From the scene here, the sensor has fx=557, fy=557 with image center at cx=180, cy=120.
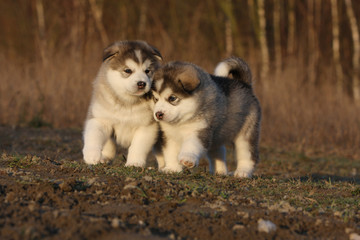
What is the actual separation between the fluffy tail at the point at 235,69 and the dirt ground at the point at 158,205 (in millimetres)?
1729

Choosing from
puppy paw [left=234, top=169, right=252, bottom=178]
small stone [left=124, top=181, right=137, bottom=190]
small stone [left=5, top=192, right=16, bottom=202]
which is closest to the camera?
small stone [left=5, top=192, right=16, bottom=202]

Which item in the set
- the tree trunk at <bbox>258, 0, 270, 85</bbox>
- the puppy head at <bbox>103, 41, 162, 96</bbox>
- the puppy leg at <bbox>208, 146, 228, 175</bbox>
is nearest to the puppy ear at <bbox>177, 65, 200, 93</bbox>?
the puppy head at <bbox>103, 41, 162, 96</bbox>

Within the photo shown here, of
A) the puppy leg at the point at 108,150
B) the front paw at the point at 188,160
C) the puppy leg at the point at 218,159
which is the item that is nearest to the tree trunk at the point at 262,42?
the puppy leg at the point at 218,159

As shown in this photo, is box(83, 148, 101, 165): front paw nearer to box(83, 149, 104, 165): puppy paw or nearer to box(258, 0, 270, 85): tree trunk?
box(83, 149, 104, 165): puppy paw

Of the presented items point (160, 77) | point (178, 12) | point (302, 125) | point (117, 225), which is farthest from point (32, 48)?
point (117, 225)

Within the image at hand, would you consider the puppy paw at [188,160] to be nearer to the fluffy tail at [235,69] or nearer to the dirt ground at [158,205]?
the dirt ground at [158,205]

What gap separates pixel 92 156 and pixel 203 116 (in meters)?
1.16

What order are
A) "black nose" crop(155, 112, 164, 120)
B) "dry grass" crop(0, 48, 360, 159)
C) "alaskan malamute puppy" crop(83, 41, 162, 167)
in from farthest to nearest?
1. "dry grass" crop(0, 48, 360, 159)
2. "alaskan malamute puppy" crop(83, 41, 162, 167)
3. "black nose" crop(155, 112, 164, 120)

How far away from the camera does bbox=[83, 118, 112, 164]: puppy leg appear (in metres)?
5.38

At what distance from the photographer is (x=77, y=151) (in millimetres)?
8219

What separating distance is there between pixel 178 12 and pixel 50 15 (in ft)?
14.4

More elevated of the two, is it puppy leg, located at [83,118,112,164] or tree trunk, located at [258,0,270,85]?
tree trunk, located at [258,0,270,85]

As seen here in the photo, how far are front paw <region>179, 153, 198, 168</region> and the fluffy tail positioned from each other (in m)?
1.72

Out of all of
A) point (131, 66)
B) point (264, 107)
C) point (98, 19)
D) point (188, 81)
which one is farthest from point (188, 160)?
point (98, 19)
